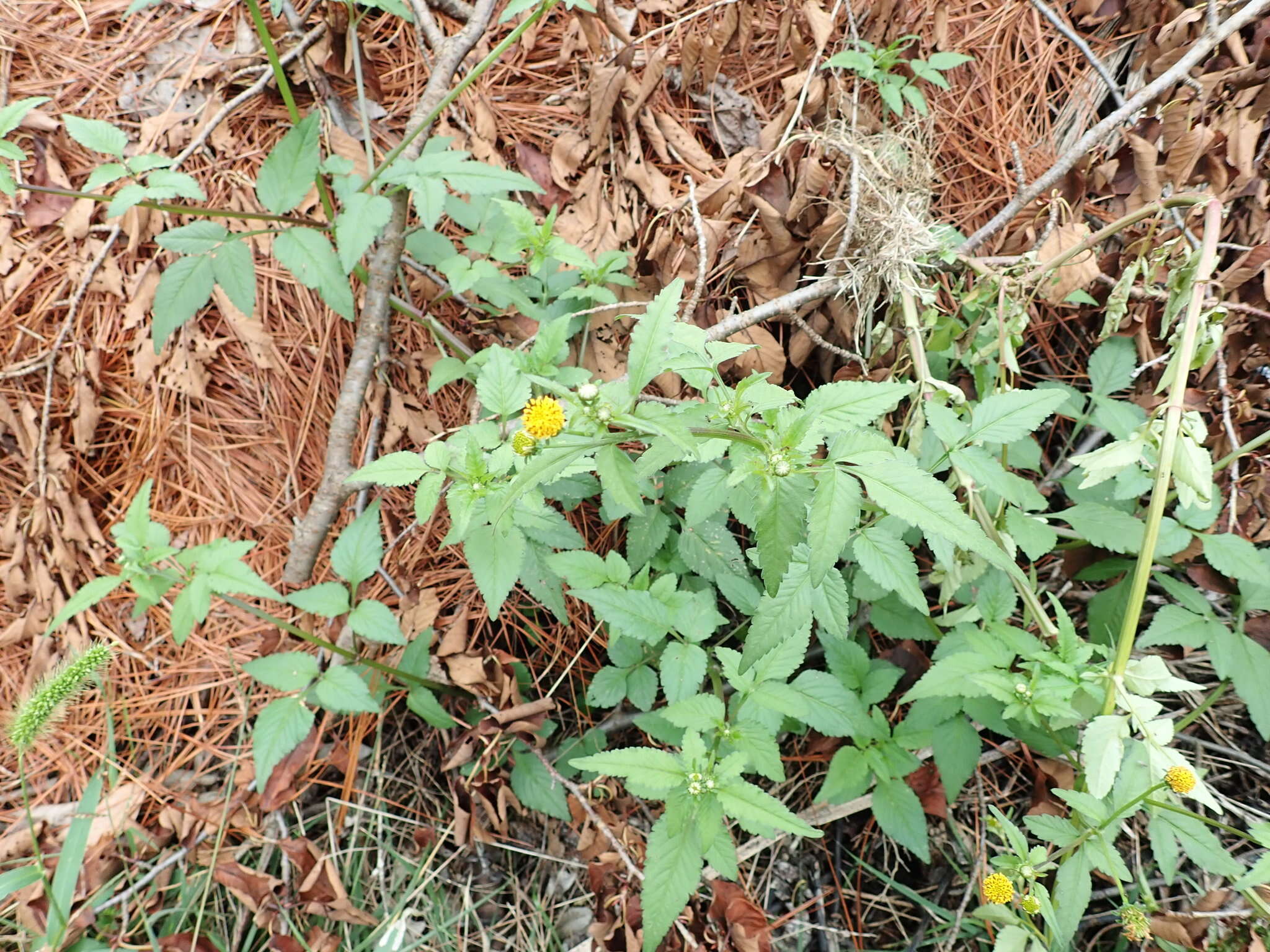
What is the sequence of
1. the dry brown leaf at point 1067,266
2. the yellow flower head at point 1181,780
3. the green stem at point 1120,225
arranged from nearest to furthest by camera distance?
the yellow flower head at point 1181,780 → the green stem at point 1120,225 → the dry brown leaf at point 1067,266

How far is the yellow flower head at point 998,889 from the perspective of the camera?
1.37 meters

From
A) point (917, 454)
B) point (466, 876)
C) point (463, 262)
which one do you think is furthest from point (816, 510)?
point (466, 876)

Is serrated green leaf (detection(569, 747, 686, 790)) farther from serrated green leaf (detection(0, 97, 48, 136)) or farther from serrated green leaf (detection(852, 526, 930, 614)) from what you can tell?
serrated green leaf (detection(0, 97, 48, 136))

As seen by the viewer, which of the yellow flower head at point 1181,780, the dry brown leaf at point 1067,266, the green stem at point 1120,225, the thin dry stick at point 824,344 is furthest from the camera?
the thin dry stick at point 824,344

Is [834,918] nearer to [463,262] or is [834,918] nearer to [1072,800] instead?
[1072,800]

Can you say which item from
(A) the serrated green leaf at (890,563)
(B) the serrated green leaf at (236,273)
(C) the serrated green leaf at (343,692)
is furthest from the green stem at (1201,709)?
(B) the serrated green leaf at (236,273)

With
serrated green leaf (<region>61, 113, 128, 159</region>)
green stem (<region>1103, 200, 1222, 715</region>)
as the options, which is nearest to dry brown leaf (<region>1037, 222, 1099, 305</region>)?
green stem (<region>1103, 200, 1222, 715</region>)

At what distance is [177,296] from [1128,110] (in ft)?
7.95

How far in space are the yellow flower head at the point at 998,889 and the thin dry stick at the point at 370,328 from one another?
5.65ft

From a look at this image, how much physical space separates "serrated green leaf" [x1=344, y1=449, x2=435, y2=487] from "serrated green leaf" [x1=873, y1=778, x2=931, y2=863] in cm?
122

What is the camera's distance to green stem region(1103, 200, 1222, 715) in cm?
139

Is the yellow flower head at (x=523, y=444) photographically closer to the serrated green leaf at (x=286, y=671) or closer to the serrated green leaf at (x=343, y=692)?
the serrated green leaf at (x=343, y=692)

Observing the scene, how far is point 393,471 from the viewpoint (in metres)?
1.51

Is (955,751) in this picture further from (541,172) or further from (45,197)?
(45,197)
